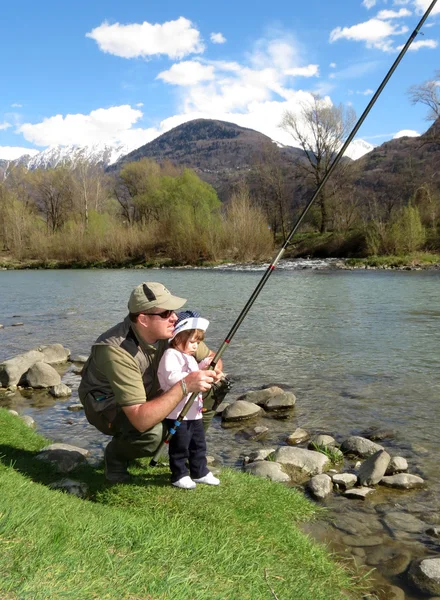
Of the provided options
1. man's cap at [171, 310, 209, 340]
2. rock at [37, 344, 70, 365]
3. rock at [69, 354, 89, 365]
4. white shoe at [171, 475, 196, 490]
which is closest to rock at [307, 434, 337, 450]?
white shoe at [171, 475, 196, 490]

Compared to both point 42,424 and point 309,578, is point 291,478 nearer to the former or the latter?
point 309,578

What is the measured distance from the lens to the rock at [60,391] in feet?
27.7

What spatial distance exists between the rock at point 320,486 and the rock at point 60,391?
4.85 metres

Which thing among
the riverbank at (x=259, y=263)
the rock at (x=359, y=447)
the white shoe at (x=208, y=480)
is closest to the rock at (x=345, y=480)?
the rock at (x=359, y=447)

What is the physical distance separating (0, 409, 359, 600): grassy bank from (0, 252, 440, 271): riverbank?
3177 cm

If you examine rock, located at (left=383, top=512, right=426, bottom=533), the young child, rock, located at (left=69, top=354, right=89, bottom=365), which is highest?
the young child

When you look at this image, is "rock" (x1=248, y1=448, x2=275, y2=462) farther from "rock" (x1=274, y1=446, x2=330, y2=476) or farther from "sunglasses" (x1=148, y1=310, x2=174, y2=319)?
"sunglasses" (x1=148, y1=310, x2=174, y2=319)

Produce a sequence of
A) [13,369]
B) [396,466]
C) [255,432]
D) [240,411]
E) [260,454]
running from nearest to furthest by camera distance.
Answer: [396,466]
[260,454]
[255,432]
[240,411]
[13,369]

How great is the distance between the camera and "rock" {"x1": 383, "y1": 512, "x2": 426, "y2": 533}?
4.23 m

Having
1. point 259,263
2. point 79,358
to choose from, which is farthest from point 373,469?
point 259,263

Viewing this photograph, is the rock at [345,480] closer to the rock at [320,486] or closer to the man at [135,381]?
the rock at [320,486]

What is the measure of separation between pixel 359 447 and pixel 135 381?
126 inches

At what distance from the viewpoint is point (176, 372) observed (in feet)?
13.0

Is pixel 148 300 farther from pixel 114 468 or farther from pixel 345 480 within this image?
pixel 345 480
